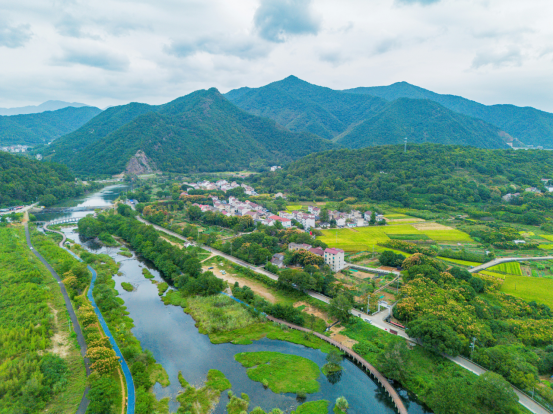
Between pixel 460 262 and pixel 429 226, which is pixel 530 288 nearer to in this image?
pixel 460 262

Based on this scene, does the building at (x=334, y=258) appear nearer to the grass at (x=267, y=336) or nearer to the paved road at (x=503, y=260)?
the grass at (x=267, y=336)

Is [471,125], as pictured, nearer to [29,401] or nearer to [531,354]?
[531,354]

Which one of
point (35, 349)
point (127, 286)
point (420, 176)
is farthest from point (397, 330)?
point (420, 176)

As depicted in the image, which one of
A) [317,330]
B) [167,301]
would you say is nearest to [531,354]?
[317,330]

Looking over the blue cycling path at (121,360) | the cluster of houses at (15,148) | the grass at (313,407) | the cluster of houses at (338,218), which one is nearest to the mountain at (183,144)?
the cluster of houses at (15,148)

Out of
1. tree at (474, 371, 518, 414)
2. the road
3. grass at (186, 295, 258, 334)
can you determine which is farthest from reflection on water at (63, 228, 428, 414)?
the road

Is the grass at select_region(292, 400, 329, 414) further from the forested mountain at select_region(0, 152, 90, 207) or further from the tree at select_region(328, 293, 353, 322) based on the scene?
the forested mountain at select_region(0, 152, 90, 207)
